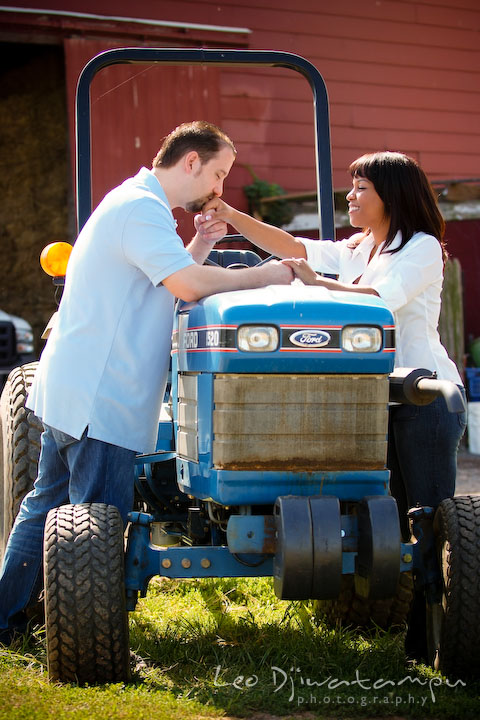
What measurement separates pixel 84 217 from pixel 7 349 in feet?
14.9

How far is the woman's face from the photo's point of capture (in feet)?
10.1

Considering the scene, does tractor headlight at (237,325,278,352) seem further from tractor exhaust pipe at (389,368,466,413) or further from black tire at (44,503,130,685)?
black tire at (44,503,130,685)

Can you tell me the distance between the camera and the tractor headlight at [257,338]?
240cm

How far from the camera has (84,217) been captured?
3465mm

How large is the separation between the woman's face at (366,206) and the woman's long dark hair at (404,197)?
0.02 m

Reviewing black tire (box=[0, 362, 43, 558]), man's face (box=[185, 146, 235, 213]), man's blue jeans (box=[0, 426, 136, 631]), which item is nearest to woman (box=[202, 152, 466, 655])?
man's face (box=[185, 146, 235, 213])

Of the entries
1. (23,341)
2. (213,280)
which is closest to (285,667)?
(213,280)

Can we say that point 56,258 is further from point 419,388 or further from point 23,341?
point 23,341

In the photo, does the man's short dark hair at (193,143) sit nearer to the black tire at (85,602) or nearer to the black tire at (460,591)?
the black tire at (85,602)

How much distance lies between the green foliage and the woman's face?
4.87 metres

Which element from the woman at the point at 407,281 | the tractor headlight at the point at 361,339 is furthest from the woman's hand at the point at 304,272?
the tractor headlight at the point at 361,339

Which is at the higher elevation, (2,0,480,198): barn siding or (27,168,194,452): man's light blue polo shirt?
(2,0,480,198): barn siding

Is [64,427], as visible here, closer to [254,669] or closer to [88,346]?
[88,346]

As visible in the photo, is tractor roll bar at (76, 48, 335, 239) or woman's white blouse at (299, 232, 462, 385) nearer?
woman's white blouse at (299, 232, 462, 385)
